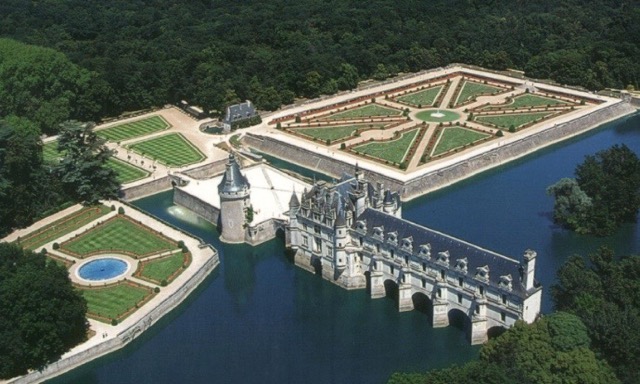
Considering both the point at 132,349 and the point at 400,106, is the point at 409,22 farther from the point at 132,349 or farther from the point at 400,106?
the point at 132,349

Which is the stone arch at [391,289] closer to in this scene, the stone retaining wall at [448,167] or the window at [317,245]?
the window at [317,245]

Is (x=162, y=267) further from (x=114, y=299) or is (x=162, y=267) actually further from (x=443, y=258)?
(x=443, y=258)

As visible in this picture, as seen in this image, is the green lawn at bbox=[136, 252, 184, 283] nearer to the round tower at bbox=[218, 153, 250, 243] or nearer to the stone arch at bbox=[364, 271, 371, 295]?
the round tower at bbox=[218, 153, 250, 243]

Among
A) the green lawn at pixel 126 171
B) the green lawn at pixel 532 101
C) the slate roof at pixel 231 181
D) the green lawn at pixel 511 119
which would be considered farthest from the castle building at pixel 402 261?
the green lawn at pixel 532 101

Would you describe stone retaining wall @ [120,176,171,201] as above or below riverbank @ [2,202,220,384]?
above

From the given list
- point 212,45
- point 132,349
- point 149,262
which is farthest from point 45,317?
point 212,45

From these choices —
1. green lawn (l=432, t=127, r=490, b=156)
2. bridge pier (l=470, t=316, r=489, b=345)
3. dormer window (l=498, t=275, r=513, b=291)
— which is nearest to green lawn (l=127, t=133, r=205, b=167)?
green lawn (l=432, t=127, r=490, b=156)
